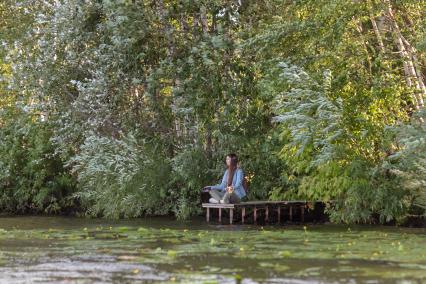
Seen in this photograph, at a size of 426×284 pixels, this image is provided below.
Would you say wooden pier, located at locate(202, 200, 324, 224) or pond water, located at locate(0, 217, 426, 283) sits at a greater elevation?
wooden pier, located at locate(202, 200, 324, 224)

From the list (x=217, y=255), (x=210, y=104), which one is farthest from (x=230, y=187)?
(x=217, y=255)

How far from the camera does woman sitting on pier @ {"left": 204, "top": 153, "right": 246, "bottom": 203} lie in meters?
20.5

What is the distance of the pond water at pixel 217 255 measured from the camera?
10.6 meters

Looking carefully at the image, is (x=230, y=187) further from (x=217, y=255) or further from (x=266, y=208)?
(x=217, y=255)

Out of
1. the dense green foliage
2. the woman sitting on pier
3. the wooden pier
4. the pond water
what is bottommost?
the pond water

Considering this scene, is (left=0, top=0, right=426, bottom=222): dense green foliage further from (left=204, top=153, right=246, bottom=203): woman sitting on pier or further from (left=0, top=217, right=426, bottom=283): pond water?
(left=0, top=217, right=426, bottom=283): pond water

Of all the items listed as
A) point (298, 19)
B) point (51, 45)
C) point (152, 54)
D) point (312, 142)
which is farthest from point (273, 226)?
point (51, 45)

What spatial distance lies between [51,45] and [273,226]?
8.91 meters

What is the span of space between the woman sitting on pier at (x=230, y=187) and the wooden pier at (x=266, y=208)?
0.69 feet

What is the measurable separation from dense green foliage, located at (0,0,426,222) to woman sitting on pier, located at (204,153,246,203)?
3.89ft

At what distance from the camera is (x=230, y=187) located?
20.5 metres

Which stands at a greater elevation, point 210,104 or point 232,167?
point 210,104

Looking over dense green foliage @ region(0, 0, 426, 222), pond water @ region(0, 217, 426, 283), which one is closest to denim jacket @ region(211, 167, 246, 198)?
dense green foliage @ region(0, 0, 426, 222)

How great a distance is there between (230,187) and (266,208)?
3.99 ft
